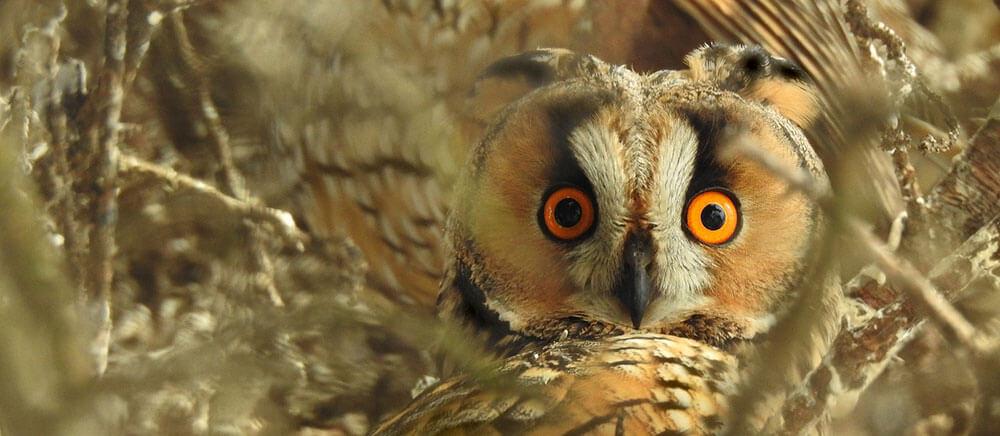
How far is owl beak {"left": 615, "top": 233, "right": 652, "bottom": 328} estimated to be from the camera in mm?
1513

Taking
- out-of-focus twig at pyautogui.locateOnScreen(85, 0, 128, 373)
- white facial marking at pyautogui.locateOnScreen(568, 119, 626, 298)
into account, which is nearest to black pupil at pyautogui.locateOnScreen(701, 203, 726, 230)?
white facial marking at pyautogui.locateOnScreen(568, 119, 626, 298)

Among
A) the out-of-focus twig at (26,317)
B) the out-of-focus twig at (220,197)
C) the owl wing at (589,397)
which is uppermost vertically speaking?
the owl wing at (589,397)

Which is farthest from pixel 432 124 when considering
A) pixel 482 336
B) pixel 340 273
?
pixel 482 336

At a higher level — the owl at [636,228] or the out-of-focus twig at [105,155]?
the owl at [636,228]

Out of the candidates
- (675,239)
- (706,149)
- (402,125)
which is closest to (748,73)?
(706,149)

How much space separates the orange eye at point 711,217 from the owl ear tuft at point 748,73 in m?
0.23

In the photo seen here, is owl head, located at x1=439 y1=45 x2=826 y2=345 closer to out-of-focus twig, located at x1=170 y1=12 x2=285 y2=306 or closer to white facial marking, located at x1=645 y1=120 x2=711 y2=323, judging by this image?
white facial marking, located at x1=645 y1=120 x2=711 y2=323

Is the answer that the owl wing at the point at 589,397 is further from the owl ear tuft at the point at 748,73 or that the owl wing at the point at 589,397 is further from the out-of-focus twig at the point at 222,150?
the out-of-focus twig at the point at 222,150

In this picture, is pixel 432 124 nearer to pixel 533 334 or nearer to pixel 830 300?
pixel 533 334

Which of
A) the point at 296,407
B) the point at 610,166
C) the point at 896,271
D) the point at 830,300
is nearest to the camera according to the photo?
the point at 896,271

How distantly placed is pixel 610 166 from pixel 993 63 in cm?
138

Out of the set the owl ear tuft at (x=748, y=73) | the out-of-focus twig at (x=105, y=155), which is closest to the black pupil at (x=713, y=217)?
the owl ear tuft at (x=748, y=73)

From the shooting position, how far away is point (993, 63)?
252 cm

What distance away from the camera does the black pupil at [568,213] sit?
1.60 metres
